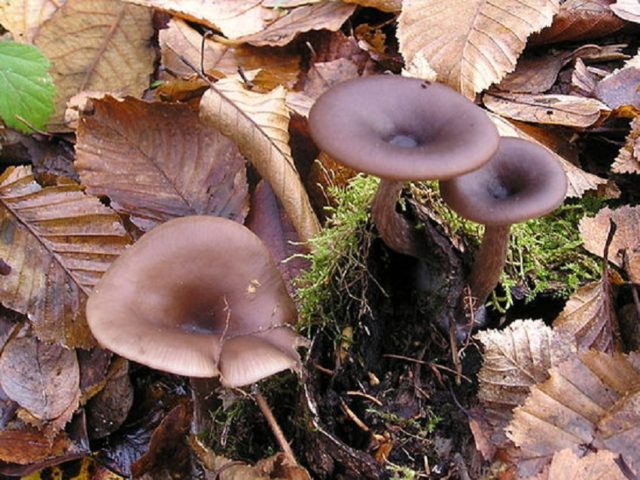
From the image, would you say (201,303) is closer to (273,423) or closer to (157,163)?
(273,423)

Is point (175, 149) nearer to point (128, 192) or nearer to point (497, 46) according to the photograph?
point (128, 192)

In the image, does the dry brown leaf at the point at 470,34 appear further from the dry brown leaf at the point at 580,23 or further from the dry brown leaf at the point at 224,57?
the dry brown leaf at the point at 224,57

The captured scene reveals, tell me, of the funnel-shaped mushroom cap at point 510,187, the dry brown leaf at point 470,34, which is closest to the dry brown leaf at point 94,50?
the dry brown leaf at point 470,34

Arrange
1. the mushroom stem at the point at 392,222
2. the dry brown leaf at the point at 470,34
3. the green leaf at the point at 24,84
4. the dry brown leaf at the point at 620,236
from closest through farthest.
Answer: the mushroom stem at the point at 392,222 → the dry brown leaf at the point at 620,236 → the green leaf at the point at 24,84 → the dry brown leaf at the point at 470,34

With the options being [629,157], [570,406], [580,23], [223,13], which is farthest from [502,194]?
[223,13]

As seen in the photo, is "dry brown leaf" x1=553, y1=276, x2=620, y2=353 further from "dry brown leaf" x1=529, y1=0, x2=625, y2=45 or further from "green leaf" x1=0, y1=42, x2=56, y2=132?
"green leaf" x1=0, y1=42, x2=56, y2=132
